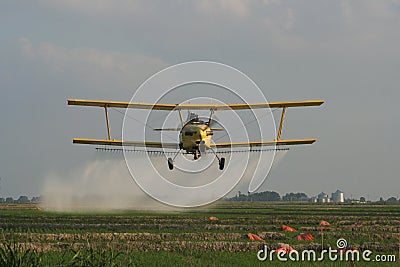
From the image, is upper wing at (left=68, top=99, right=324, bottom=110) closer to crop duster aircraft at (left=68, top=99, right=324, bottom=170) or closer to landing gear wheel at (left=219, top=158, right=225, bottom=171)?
crop duster aircraft at (left=68, top=99, right=324, bottom=170)

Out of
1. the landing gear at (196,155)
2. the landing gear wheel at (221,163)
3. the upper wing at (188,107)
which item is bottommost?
the landing gear wheel at (221,163)

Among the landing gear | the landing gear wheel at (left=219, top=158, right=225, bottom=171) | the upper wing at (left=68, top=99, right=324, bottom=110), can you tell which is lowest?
the landing gear wheel at (left=219, top=158, right=225, bottom=171)

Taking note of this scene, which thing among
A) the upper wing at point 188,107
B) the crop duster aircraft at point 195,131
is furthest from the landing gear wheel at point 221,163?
the upper wing at point 188,107

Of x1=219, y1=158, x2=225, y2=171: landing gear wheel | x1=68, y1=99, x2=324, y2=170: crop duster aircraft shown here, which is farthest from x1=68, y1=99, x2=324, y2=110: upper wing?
x1=219, y1=158, x2=225, y2=171: landing gear wheel

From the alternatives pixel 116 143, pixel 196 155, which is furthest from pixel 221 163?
pixel 116 143

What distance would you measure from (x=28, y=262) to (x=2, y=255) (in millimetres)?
864

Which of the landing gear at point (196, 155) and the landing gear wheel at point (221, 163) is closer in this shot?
the landing gear wheel at point (221, 163)

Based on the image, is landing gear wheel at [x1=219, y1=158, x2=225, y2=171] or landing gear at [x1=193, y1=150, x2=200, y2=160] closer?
landing gear wheel at [x1=219, y1=158, x2=225, y2=171]

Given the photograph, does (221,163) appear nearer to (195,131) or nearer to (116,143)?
(195,131)

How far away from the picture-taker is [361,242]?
3706 centimetres

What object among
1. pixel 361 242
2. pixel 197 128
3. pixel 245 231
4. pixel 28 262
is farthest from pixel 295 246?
pixel 28 262

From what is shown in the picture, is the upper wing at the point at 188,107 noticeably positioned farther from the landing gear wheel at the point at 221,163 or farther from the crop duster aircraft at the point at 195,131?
the landing gear wheel at the point at 221,163

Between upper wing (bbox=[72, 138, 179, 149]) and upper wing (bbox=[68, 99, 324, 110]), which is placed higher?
upper wing (bbox=[68, 99, 324, 110])

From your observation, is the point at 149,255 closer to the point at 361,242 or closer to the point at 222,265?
the point at 222,265
